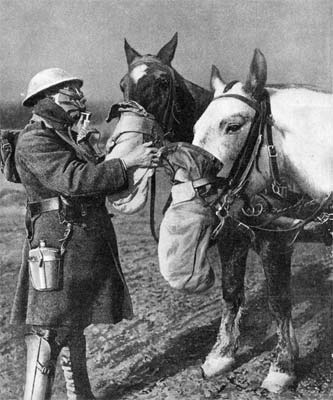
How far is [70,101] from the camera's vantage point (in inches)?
89.4

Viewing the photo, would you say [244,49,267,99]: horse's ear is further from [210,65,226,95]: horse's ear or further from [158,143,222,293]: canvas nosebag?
[158,143,222,293]: canvas nosebag

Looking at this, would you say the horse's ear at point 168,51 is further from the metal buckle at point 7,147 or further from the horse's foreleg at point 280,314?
the horse's foreleg at point 280,314

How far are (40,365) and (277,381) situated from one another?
946 millimetres

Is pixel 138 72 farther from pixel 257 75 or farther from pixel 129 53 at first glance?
pixel 257 75

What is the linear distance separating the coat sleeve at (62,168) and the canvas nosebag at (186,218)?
0.28 meters

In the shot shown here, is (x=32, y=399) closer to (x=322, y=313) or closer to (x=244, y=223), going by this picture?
(x=244, y=223)

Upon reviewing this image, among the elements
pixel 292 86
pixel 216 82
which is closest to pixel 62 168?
pixel 216 82

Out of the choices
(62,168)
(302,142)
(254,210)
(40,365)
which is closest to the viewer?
(62,168)

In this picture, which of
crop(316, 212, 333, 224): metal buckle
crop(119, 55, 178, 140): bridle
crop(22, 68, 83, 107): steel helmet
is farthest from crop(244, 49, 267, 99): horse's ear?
crop(22, 68, 83, 107): steel helmet

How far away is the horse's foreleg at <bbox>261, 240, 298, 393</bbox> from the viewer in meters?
2.47

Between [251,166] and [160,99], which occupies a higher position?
[160,99]

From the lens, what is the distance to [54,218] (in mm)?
2262

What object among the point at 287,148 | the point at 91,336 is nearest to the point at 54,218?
the point at 91,336

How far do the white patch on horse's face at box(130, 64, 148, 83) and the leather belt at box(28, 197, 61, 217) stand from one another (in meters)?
0.60
